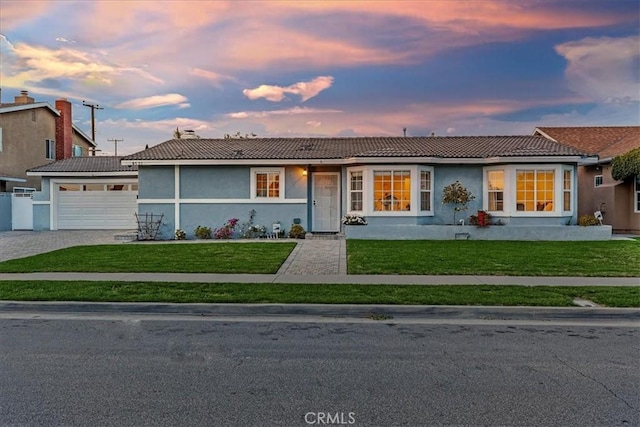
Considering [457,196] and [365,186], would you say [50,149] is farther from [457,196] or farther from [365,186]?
[457,196]

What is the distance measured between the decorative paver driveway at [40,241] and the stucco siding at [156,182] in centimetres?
228

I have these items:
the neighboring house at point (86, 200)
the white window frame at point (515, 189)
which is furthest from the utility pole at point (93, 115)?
the white window frame at point (515, 189)

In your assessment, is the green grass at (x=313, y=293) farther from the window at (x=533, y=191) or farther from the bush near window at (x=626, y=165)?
the bush near window at (x=626, y=165)

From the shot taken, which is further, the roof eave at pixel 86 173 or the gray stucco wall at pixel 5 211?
the gray stucco wall at pixel 5 211

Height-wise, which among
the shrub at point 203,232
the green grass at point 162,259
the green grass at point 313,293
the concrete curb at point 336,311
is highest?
the shrub at point 203,232

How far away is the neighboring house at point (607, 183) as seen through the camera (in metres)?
21.1

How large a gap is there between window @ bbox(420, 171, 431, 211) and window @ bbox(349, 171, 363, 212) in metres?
2.32

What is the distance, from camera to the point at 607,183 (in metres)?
22.1

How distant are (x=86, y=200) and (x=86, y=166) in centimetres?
169

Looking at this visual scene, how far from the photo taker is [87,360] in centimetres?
524

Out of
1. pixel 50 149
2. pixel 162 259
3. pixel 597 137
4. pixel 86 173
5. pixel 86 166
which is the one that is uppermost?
pixel 597 137

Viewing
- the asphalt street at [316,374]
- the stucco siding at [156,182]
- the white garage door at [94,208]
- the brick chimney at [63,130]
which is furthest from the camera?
the brick chimney at [63,130]

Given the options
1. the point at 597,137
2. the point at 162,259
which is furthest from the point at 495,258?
the point at 597,137

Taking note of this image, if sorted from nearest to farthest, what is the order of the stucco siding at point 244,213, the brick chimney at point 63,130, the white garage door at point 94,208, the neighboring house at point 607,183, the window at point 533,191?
the window at point 533,191, the stucco siding at point 244,213, the neighboring house at point 607,183, the white garage door at point 94,208, the brick chimney at point 63,130
